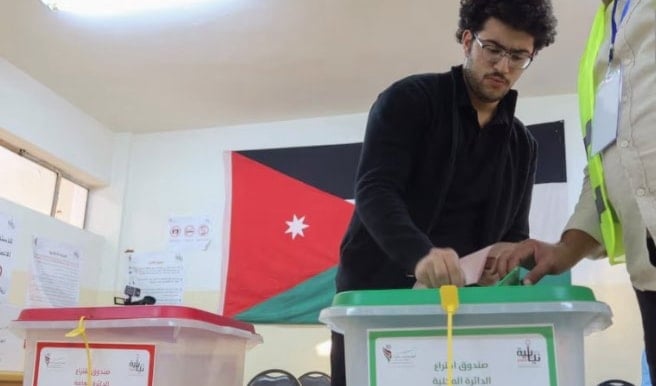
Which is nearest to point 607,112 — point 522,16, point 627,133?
point 627,133

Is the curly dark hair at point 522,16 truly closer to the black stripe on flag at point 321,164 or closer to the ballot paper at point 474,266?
the ballot paper at point 474,266

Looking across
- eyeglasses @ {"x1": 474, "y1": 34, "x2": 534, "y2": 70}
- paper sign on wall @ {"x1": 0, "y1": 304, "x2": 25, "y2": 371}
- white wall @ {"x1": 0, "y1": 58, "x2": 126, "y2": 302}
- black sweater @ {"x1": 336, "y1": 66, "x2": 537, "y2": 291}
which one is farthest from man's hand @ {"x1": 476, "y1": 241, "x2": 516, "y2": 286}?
white wall @ {"x1": 0, "y1": 58, "x2": 126, "y2": 302}

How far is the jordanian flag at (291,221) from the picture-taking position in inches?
132

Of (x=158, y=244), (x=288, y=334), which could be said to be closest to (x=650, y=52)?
(x=288, y=334)

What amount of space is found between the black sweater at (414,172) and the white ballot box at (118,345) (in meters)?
0.29

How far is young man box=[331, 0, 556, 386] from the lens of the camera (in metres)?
1.21

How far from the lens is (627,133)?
0.86 metres

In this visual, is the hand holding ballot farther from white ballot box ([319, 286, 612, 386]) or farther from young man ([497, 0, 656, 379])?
young man ([497, 0, 656, 379])

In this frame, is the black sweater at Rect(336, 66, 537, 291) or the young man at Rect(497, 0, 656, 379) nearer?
the young man at Rect(497, 0, 656, 379)

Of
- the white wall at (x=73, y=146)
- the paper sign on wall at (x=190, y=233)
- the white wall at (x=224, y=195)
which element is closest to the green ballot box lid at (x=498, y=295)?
the white wall at (x=224, y=195)

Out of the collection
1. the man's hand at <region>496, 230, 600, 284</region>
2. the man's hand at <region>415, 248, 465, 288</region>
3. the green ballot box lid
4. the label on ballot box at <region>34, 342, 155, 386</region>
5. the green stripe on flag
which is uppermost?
the green stripe on flag

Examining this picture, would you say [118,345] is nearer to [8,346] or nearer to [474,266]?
[474,266]

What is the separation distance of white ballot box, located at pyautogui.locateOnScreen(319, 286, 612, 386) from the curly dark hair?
574 millimetres

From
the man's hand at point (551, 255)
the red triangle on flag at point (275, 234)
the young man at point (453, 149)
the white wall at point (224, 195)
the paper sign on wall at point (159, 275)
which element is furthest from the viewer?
the paper sign on wall at point (159, 275)
